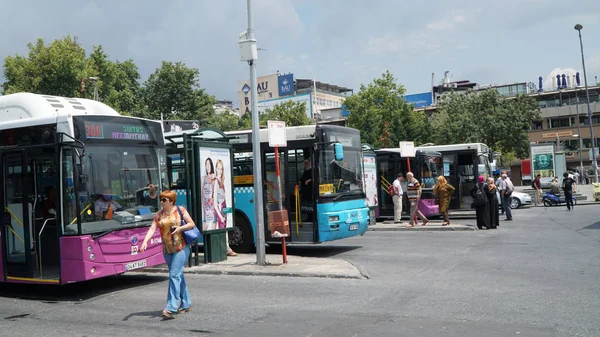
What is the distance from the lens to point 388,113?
174 ft

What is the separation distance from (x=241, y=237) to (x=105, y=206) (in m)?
5.71

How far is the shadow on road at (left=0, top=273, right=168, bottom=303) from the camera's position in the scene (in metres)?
11.0

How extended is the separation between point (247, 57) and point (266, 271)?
4.63 meters

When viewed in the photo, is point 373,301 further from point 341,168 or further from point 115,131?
point 341,168

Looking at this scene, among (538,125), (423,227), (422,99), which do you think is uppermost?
(422,99)

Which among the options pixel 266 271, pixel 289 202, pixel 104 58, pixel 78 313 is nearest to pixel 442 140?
pixel 104 58

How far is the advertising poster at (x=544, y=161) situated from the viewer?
38.7 m

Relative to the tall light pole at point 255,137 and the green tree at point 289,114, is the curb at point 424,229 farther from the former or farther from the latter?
the green tree at point 289,114

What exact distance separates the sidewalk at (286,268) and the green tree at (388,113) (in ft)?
124

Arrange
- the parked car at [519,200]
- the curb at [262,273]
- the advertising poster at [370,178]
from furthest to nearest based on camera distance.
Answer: the parked car at [519,200]
the advertising poster at [370,178]
the curb at [262,273]

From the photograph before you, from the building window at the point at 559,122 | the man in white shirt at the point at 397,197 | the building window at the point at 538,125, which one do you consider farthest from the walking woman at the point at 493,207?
the building window at the point at 538,125

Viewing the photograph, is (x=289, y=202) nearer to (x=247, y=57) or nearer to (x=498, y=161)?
(x=247, y=57)

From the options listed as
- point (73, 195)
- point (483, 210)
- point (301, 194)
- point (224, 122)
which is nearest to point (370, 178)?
point (483, 210)

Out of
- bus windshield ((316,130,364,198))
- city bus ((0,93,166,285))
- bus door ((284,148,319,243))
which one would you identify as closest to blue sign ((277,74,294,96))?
bus windshield ((316,130,364,198))
